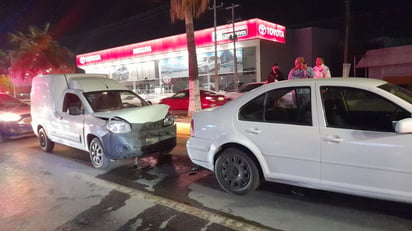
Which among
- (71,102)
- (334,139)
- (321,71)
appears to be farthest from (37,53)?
(334,139)

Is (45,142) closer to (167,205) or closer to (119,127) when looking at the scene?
(119,127)

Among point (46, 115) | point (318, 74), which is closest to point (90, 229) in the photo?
point (46, 115)

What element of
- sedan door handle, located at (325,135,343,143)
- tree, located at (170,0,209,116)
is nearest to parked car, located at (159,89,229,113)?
tree, located at (170,0,209,116)

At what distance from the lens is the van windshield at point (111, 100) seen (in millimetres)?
7049

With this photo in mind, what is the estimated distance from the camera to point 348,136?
12.3ft

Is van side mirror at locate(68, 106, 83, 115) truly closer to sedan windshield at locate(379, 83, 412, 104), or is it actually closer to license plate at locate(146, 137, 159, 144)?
license plate at locate(146, 137, 159, 144)

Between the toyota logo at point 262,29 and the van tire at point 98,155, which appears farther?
the toyota logo at point 262,29

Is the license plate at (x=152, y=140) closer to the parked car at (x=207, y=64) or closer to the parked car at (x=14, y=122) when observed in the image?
the parked car at (x=14, y=122)

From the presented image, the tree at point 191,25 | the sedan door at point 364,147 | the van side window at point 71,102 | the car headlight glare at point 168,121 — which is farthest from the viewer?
the tree at point 191,25

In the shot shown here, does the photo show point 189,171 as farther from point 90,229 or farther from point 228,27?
point 228,27

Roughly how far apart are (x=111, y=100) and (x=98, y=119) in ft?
3.62

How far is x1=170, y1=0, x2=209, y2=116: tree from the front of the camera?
509 inches

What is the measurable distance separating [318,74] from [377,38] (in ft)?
87.8

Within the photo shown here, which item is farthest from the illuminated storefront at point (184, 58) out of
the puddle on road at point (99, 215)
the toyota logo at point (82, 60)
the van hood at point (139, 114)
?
the puddle on road at point (99, 215)
